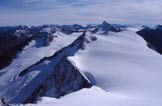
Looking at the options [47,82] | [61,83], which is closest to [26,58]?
[47,82]

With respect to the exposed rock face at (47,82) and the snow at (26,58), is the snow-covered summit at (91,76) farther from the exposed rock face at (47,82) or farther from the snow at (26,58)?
the snow at (26,58)

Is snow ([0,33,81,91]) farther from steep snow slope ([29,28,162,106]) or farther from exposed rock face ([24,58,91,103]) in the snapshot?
steep snow slope ([29,28,162,106])

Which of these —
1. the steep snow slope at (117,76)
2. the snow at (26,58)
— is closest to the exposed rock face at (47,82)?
the steep snow slope at (117,76)

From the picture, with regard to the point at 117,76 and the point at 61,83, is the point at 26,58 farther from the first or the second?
the point at 117,76

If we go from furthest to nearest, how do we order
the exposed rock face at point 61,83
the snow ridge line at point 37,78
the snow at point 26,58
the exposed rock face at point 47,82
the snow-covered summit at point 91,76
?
the snow at point 26,58
the snow ridge line at point 37,78
the exposed rock face at point 47,82
the exposed rock face at point 61,83
the snow-covered summit at point 91,76

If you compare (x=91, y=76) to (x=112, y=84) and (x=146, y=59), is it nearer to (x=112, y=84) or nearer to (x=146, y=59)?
(x=112, y=84)

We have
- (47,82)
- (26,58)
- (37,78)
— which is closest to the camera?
(47,82)

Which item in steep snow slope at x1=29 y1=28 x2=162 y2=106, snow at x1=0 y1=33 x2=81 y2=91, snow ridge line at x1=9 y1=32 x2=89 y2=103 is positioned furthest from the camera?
snow at x1=0 y1=33 x2=81 y2=91

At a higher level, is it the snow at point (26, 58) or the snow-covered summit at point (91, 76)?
the snow-covered summit at point (91, 76)

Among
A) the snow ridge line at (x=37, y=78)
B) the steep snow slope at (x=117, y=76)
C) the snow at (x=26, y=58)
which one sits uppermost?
the steep snow slope at (x=117, y=76)

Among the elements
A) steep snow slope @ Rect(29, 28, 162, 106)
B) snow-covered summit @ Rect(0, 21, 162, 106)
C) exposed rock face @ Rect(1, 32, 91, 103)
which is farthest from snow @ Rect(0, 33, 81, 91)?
steep snow slope @ Rect(29, 28, 162, 106)
